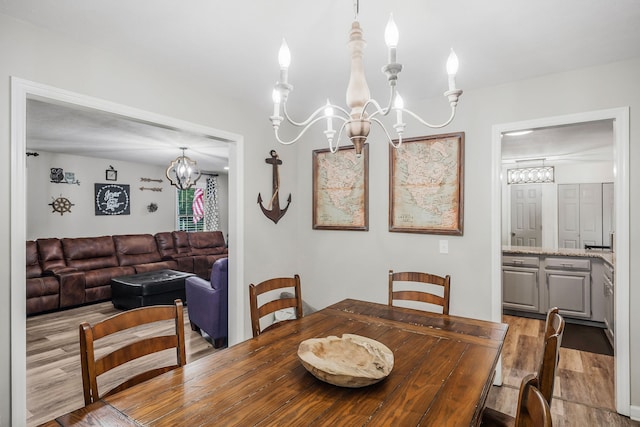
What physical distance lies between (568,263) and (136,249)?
668cm

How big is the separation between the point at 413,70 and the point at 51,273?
5539 mm

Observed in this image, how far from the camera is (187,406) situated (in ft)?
3.62

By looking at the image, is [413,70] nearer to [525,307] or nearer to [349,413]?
[349,413]

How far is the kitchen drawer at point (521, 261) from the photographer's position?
4387 millimetres

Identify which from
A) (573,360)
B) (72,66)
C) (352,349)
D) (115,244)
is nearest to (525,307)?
(573,360)

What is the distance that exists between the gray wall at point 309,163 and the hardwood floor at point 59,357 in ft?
2.90

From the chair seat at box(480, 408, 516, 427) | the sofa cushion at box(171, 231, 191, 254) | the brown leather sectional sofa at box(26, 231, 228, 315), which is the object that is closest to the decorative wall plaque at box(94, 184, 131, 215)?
the brown leather sectional sofa at box(26, 231, 228, 315)

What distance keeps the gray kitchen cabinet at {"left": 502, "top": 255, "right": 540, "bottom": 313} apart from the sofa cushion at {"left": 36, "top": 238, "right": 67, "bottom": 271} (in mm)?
6402

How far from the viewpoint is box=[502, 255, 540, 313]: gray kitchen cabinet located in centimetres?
440

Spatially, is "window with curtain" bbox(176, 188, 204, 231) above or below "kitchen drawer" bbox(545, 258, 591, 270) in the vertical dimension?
above

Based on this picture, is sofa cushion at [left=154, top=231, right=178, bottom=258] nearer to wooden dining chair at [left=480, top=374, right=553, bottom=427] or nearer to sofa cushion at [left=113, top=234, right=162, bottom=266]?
sofa cushion at [left=113, top=234, right=162, bottom=266]

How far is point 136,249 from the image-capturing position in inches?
247

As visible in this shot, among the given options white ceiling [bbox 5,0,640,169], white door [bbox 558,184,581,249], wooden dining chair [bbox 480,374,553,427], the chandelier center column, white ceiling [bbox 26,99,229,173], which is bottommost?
wooden dining chair [bbox 480,374,553,427]

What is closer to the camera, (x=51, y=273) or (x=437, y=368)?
(x=437, y=368)
